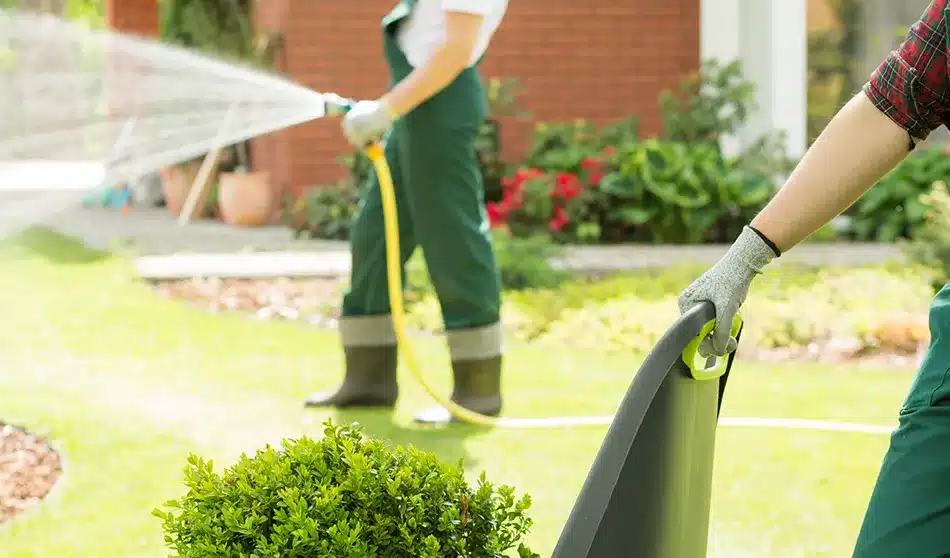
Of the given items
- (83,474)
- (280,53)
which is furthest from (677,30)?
(83,474)

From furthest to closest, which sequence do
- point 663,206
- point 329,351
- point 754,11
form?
point 754,11 < point 663,206 < point 329,351

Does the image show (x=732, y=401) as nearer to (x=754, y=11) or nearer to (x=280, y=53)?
(x=754, y=11)

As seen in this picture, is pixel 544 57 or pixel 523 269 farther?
pixel 544 57

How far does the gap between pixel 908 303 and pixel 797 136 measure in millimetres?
4093

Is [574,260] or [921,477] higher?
[921,477]

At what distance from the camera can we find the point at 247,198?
11180mm

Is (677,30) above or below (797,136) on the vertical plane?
above

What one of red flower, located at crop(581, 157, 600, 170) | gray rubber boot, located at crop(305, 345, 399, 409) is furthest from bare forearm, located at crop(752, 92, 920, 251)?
red flower, located at crop(581, 157, 600, 170)

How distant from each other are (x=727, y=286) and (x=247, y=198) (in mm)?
9414

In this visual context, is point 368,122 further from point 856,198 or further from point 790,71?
point 790,71

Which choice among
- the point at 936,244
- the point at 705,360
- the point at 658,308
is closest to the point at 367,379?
the point at 658,308

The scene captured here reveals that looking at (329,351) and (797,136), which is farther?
(797,136)

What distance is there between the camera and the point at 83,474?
12.4ft

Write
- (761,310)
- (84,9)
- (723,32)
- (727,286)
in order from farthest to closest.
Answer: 1. (84,9)
2. (723,32)
3. (761,310)
4. (727,286)
